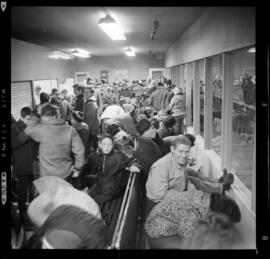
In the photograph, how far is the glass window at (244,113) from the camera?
7.94ft

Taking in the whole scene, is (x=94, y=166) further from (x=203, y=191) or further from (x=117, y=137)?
(x=203, y=191)

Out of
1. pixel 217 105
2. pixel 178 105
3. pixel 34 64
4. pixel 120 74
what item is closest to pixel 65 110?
pixel 34 64

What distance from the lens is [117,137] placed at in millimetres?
2613

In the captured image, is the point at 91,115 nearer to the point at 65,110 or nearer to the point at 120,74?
the point at 65,110

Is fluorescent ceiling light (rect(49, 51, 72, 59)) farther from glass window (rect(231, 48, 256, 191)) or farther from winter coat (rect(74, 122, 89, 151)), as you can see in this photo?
glass window (rect(231, 48, 256, 191))

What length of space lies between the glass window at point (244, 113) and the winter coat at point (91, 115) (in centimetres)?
100

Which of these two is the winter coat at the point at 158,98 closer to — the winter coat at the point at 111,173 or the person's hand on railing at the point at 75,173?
the winter coat at the point at 111,173

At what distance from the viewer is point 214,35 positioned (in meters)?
2.96

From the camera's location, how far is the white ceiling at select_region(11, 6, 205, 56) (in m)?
2.42

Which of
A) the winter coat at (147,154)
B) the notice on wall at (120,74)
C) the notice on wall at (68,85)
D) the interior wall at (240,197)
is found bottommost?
the interior wall at (240,197)

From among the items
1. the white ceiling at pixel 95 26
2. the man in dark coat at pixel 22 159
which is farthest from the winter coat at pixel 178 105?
the man in dark coat at pixel 22 159

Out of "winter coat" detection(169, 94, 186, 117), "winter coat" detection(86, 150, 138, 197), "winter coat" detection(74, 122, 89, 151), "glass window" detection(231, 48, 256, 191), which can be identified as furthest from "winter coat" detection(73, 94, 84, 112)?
"glass window" detection(231, 48, 256, 191)

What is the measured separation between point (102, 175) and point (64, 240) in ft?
1.59
